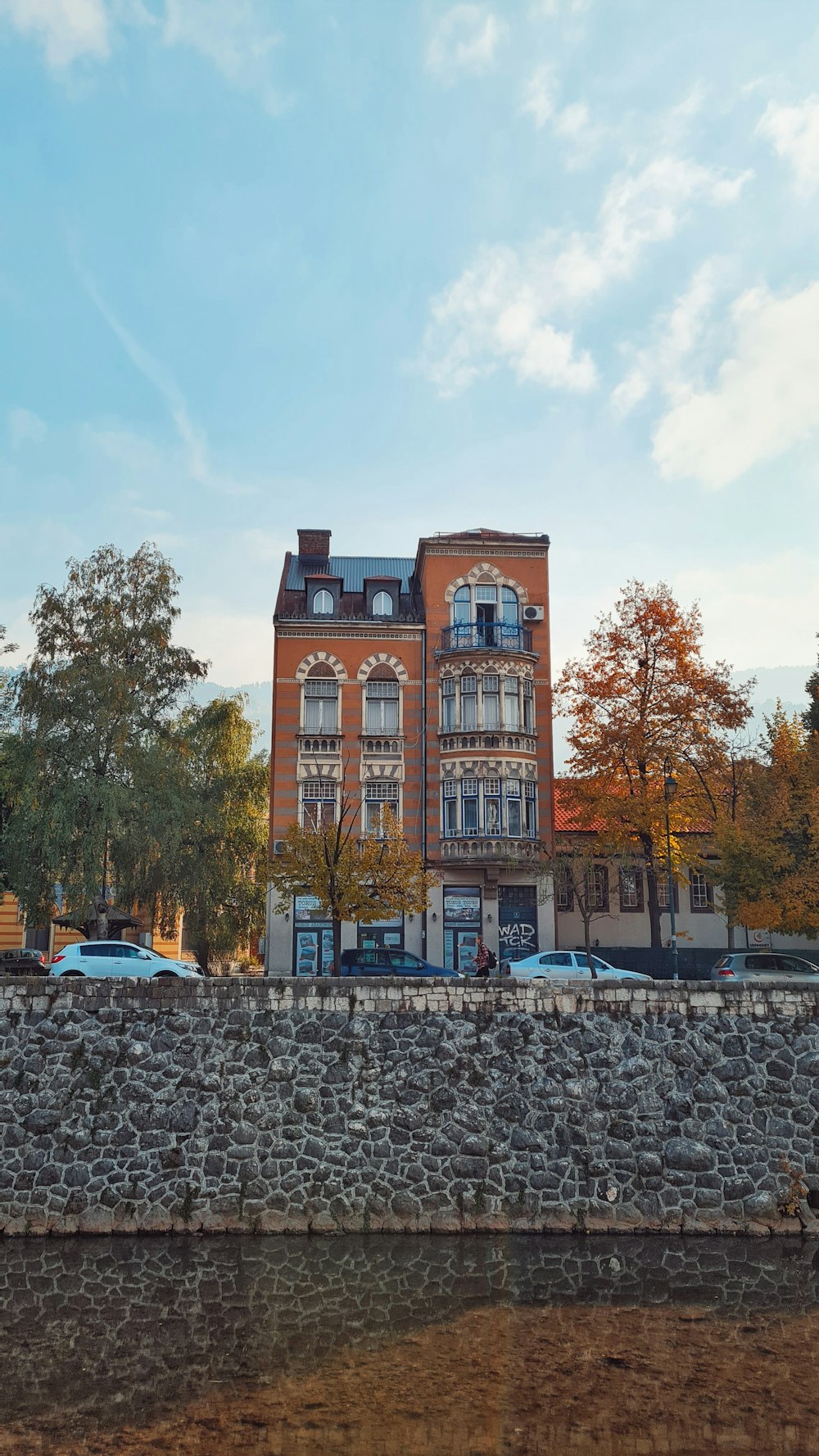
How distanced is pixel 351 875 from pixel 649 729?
42.7 feet

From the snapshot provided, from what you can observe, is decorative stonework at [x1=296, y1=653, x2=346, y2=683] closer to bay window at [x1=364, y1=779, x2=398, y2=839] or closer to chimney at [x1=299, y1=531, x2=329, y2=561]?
bay window at [x1=364, y1=779, x2=398, y2=839]

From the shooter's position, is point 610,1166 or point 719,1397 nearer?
point 719,1397

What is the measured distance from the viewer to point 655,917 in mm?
37375

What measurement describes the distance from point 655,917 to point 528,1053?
20.5 meters

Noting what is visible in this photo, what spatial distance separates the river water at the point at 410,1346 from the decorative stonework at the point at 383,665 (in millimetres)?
28316

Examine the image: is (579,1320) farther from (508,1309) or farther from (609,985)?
(609,985)

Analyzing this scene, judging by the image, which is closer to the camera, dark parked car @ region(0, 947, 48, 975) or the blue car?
the blue car


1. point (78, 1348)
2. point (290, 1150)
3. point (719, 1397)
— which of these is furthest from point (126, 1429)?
point (290, 1150)

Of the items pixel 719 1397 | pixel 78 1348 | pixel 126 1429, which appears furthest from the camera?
pixel 78 1348

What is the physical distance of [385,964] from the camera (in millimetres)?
31750

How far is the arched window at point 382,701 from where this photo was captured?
4272 cm

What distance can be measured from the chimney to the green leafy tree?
10878 millimetres

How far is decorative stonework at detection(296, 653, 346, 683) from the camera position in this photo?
4275cm

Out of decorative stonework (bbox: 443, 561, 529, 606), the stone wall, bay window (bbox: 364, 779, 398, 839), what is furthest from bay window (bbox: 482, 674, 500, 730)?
the stone wall
